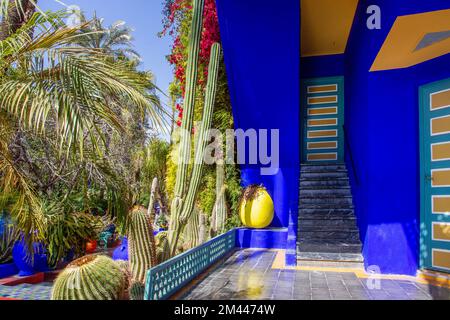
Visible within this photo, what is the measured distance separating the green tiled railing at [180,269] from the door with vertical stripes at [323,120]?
3437 millimetres

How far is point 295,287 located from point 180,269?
4.66 feet

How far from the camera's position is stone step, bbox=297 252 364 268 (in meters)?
4.58

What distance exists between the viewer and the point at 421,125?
4141 mm

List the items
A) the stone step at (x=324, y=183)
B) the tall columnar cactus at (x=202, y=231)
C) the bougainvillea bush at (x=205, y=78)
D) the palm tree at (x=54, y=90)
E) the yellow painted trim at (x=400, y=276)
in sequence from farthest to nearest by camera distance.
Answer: the bougainvillea bush at (x=205, y=78) → the stone step at (x=324, y=183) → the tall columnar cactus at (x=202, y=231) → the yellow painted trim at (x=400, y=276) → the palm tree at (x=54, y=90)

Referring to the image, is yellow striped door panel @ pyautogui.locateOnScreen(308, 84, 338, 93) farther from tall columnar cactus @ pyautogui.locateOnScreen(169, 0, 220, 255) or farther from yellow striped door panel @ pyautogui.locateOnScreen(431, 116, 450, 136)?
tall columnar cactus @ pyautogui.locateOnScreen(169, 0, 220, 255)

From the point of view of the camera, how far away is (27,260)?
556cm

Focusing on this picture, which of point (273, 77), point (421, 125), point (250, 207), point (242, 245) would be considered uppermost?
point (273, 77)

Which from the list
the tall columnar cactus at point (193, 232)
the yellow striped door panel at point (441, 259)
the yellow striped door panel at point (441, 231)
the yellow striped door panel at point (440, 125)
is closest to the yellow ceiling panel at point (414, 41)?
the yellow striped door panel at point (440, 125)

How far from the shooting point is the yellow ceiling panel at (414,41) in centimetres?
306

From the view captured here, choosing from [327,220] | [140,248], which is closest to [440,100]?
[327,220]

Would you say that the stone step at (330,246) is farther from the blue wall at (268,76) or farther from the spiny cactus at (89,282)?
the spiny cactus at (89,282)
